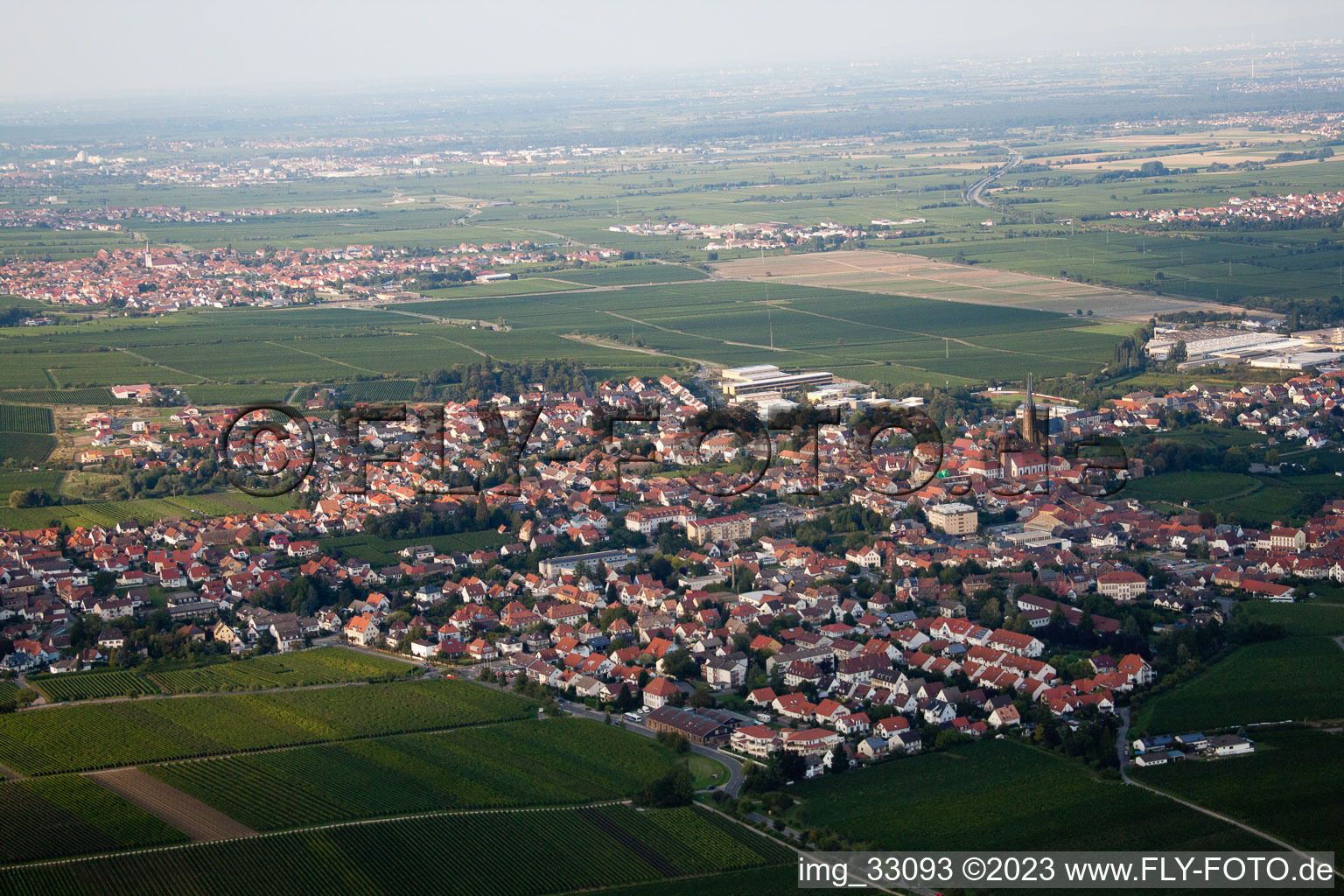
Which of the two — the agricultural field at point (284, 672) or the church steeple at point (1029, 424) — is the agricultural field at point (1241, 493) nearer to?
the church steeple at point (1029, 424)

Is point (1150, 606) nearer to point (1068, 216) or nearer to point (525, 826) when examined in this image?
point (525, 826)

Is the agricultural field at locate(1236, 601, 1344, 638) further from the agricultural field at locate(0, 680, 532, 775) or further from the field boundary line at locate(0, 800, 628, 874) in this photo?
the agricultural field at locate(0, 680, 532, 775)

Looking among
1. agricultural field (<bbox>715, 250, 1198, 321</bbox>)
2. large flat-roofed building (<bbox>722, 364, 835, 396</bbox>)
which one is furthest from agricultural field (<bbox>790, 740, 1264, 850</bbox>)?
agricultural field (<bbox>715, 250, 1198, 321</bbox>)

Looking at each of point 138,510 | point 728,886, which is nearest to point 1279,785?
point 728,886

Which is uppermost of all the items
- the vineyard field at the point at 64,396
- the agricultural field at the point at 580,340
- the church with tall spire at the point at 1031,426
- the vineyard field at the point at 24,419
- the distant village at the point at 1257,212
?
the distant village at the point at 1257,212

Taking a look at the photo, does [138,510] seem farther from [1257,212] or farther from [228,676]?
[1257,212]

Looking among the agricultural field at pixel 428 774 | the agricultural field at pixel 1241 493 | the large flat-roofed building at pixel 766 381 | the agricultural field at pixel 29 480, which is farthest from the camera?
the large flat-roofed building at pixel 766 381

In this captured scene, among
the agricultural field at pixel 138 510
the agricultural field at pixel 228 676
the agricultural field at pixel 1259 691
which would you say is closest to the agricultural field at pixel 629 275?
the agricultural field at pixel 138 510
